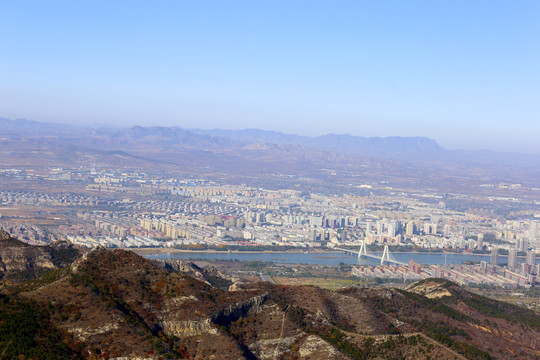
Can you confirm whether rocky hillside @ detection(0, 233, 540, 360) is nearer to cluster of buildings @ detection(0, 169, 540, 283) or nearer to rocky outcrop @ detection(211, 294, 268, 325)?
rocky outcrop @ detection(211, 294, 268, 325)

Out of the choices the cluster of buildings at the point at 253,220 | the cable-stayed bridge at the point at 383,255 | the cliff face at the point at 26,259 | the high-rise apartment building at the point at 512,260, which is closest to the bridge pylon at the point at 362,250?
the cable-stayed bridge at the point at 383,255

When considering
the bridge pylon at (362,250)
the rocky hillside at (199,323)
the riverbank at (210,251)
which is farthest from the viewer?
the bridge pylon at (362,250)

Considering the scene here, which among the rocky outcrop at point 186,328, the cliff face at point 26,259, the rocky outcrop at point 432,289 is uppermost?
the rocky outcrop at point 186,328

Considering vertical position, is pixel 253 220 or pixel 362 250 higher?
pixel 362 250

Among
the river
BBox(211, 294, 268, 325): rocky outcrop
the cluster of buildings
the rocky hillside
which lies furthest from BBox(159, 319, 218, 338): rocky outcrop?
the cluster of buildings

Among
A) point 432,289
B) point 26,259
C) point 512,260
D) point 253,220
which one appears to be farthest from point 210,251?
point 26,259

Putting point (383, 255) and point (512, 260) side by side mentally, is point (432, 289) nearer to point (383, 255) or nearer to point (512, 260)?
point (383, 255)

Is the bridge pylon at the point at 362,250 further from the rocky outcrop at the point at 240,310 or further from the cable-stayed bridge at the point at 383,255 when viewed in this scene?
the rocky outcrop at the point at 240,310

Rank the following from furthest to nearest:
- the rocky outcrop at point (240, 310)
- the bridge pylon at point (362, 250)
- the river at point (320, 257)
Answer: the bridge pylon at point (362, 250) < the river at point (320, 257) < the rocky outcrop at point (240, 310)

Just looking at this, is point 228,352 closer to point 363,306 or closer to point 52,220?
point 363,306

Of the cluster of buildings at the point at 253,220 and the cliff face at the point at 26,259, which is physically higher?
the cliff face at the point at 26,259
